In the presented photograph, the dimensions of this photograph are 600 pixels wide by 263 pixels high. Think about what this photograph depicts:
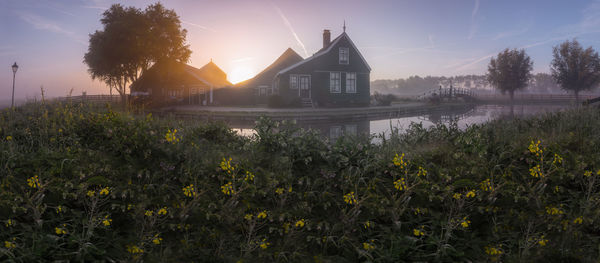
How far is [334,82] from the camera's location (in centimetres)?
3225

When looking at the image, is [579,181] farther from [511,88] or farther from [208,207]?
[511,88]

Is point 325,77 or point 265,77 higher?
point 265,77

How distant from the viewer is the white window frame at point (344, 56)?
32.1 m

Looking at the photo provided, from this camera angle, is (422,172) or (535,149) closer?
(422,172)

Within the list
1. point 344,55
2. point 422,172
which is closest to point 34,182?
point 422,172

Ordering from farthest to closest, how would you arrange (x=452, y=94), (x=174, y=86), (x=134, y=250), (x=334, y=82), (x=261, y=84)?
(x=452, y=94) → (x=174, y=86) → (x=261, y=84) → (x=334, y=82) → (x=134, y=250)

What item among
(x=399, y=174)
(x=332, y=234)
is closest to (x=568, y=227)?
(x=399, y=174)

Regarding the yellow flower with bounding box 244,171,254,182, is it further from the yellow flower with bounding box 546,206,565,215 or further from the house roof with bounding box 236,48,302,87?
the house roof with bounding box 236,48,302,87

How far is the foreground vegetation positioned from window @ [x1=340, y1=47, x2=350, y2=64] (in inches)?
1123

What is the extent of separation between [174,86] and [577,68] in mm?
47119

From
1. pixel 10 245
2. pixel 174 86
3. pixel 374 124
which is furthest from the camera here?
pixel 174 86

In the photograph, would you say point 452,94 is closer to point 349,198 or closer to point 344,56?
point 344,56

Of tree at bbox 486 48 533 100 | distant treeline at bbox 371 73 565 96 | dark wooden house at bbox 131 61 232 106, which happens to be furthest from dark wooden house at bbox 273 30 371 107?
distant treeline at bbox 371 73 565 96

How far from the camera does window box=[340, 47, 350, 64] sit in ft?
105
